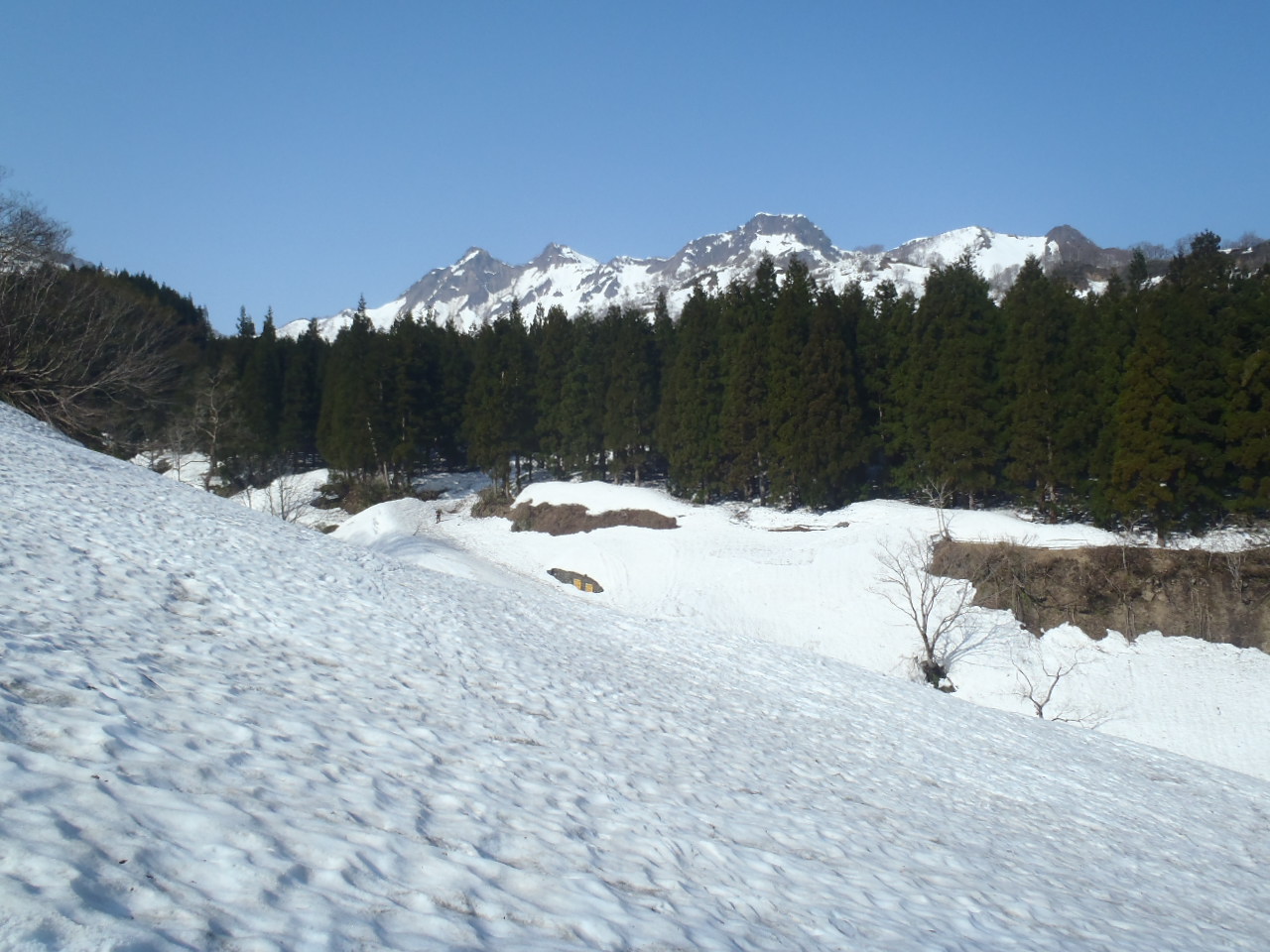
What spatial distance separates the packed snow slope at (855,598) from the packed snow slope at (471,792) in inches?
217

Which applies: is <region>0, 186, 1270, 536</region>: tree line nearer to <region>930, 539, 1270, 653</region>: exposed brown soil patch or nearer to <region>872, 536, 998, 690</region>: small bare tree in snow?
<region>930, 539, 1270, 653</region>: exposed brown soil patch

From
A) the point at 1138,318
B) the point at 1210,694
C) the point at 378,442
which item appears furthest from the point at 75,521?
the point at 378,442

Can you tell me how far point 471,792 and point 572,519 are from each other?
28.0 metres

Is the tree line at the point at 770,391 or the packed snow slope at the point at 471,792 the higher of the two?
the tree line at the point at 770,391

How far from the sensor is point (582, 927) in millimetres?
3422

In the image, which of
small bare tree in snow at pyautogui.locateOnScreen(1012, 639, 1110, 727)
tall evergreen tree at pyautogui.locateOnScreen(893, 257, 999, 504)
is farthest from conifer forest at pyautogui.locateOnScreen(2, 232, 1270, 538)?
small bare tree in snow at pyautogui.locateOnScreen(1012, 639, 1110, 727)

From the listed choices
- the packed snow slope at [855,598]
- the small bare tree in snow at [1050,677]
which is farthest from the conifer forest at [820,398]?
the small bare tree in snow at [1050,677]

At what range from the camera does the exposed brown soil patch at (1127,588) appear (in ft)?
62.4

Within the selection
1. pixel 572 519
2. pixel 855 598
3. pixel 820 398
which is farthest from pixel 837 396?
pixel 572 519

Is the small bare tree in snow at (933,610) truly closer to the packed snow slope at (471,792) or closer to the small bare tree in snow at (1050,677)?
the small bare tree in snow at (1050,677)

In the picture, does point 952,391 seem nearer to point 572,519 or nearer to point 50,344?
point 572,519

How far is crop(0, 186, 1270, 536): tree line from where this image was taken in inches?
885

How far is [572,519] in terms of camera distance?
107 feet

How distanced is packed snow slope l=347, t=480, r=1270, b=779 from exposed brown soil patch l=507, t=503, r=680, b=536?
1.35 ft
